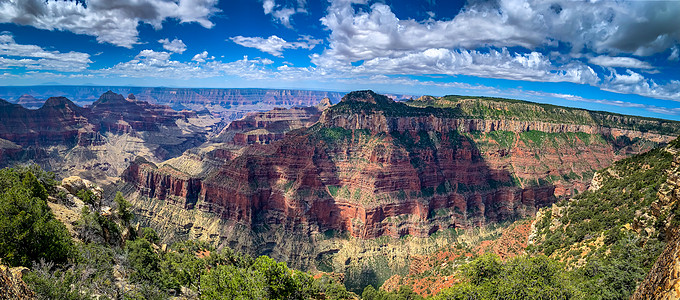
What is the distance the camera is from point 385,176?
391 feet

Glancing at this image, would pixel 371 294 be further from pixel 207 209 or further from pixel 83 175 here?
pixel 83 175

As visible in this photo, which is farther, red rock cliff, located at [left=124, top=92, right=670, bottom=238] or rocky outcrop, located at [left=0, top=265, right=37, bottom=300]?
red rock cliff, located at [left=124, top=92, right=670, bottom=238]

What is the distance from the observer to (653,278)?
1225 cm

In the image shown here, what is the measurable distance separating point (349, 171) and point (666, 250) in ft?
372

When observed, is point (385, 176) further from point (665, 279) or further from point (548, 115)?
point (665, 279)

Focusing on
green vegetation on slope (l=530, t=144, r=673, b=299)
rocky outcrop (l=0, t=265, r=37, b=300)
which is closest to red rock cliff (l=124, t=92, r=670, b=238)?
green vegetation on slope (l=530, t=144, r=673, b=299)

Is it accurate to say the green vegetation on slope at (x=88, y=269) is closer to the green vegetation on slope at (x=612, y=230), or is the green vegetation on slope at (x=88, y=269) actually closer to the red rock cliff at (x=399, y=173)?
the green vegetation on slope at (x=612, y=230)

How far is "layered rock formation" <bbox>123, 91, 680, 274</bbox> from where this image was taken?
11550 cm

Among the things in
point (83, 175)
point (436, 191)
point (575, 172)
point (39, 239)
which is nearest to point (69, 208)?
point (39, 239)

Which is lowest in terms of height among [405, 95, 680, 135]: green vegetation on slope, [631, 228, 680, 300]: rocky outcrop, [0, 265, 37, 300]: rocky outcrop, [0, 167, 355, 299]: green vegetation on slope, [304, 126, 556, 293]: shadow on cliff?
[304, 126, 556, 293]: shadow on cliff

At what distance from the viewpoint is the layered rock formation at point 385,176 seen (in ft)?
379

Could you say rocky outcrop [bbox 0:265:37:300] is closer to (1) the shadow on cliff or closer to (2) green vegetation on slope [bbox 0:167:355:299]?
(2) green vegetation on slope [bbox 0:167:355:299]

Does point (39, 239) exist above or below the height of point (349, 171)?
above

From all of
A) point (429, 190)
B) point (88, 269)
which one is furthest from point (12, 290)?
point (429, 190)
